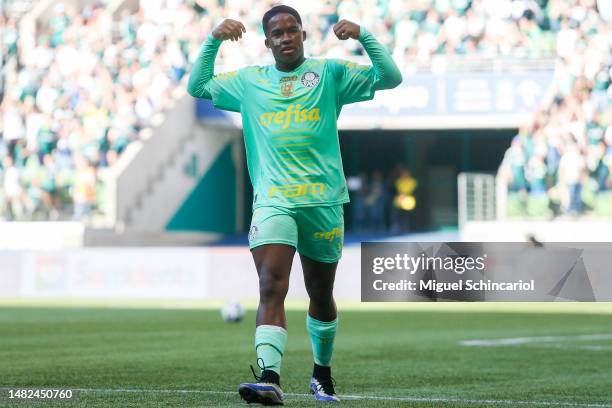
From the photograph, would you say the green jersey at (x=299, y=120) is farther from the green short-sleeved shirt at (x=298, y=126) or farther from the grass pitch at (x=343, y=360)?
the grass pitch at (x=343, y=360)

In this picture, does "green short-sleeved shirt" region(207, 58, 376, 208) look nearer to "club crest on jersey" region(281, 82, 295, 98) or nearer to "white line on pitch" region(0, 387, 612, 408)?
"club crest on jersey" region(281, 82, 295, 98)

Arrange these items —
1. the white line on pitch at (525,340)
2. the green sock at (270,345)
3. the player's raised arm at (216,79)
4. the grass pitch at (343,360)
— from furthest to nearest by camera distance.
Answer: the white line on pitch at (525,340), the grass pitch at (343,360), the player's raised arm at (216,79), the green sock at (270,345)

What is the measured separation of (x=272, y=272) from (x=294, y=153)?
2.21ft

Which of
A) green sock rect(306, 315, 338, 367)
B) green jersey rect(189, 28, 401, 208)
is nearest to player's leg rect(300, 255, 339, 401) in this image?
green sock rect(306, 315, 338, 367)

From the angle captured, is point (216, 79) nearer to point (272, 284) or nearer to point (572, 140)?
point (272, 284)

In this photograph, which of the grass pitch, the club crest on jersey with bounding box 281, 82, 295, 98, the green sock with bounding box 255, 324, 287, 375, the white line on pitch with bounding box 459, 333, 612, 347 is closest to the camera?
the green sock with bounding box 255, 324, 287, 375

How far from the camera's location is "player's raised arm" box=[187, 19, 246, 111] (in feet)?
23.4

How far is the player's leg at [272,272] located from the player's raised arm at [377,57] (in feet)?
3.04

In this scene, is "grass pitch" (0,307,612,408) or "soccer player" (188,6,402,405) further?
"grass pitch" (0,307,612,408)

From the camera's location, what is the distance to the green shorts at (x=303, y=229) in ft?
A: 22.0

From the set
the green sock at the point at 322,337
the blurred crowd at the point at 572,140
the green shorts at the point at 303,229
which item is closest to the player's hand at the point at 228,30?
the green shorts at the point at 303,229

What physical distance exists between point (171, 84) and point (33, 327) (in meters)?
16.7

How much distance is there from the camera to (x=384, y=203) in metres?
33.6

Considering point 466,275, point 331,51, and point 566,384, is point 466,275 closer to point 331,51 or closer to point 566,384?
point 566,384
